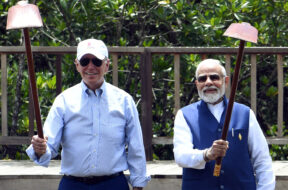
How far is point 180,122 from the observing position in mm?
5043

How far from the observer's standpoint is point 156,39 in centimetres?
908

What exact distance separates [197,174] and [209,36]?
3.53 m

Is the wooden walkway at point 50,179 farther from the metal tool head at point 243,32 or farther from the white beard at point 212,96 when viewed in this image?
the metal tool head at point 243,32

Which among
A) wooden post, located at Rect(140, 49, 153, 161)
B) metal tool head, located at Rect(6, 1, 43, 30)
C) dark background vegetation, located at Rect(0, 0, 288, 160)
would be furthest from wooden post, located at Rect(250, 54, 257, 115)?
metal tool head, located at Rect(6, 1, 43, 30)

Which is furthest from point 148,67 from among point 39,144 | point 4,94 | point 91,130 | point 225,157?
point 39,144

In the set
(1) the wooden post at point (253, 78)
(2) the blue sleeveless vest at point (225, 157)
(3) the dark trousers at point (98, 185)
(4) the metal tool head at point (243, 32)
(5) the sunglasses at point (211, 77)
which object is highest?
(4) the metal tool head at point (243, 32)

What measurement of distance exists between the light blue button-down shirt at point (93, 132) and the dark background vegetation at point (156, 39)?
10.2 ft

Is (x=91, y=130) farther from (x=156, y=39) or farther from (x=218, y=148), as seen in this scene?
(x=156, y=39)

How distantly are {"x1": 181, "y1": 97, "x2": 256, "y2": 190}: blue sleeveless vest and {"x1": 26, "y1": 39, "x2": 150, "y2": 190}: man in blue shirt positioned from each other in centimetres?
36

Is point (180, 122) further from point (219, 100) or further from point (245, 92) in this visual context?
point (245, 92)

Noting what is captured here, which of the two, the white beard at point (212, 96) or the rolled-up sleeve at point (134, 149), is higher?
the white beard at point (212, 96)

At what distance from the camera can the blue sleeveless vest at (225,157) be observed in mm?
4961

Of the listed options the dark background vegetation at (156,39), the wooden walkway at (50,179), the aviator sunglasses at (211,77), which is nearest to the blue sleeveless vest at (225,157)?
the aviator sunglasses at (211,77)

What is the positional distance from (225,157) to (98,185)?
0.74 meters
